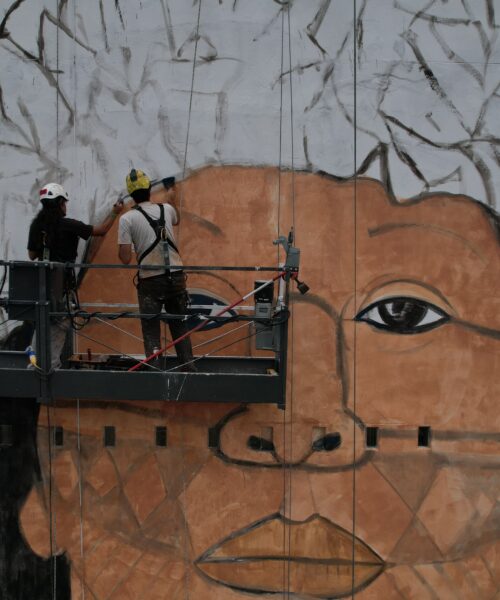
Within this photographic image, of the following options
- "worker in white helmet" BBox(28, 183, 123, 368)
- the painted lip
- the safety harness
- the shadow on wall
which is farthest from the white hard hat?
the painted lip

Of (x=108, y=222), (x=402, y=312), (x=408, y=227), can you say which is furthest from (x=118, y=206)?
(x=402, y=312)

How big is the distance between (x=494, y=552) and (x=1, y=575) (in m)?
4.44

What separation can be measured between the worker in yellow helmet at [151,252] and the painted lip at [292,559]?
6.05 feet

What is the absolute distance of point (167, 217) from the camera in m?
4.56

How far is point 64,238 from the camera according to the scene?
184 inches

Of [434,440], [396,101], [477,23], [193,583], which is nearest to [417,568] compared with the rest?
[434,440]

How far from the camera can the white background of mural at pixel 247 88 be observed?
496 cm

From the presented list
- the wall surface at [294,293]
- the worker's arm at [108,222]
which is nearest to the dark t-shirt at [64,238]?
the worker's arm at [108,222]

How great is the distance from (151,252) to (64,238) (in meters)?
0.75

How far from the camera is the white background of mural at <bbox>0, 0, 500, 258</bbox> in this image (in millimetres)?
4957

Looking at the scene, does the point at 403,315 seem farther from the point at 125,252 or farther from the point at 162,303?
the point at 125,252

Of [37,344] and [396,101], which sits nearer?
[37,344]

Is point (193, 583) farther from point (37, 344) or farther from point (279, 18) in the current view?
point (279, 18)

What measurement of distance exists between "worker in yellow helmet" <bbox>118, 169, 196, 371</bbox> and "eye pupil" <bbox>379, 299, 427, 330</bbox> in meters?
1.78
